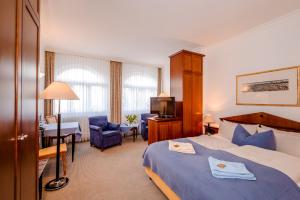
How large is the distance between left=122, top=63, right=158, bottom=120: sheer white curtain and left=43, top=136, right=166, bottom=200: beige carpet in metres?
2.03

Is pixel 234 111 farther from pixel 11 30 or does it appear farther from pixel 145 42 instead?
pixel 11 30

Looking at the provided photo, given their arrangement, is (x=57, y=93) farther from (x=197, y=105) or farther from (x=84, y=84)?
(x=197, y=105)

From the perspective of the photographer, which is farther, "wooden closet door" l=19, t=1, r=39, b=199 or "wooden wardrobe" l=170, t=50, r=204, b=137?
"wooden wardrobe" l=170, t=50, r=204, b=137

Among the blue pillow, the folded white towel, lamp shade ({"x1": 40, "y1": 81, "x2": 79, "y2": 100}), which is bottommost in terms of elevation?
the folded white towel

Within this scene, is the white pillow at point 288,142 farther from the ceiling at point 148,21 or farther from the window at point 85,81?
the window at point 85,81

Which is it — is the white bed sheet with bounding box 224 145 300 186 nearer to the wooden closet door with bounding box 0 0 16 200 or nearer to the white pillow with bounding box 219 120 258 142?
the white pillow with bounding box 219 120 258 142

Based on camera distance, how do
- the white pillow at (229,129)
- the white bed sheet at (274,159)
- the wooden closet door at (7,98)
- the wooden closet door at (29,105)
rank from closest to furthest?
the wooden closet door at (7,98)
the wooden closet door at (29,105)
the white bed sheet at (274,159)
the white pillow at (229,129)

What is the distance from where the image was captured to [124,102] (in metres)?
5.49

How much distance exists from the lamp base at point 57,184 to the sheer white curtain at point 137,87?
3101 mm

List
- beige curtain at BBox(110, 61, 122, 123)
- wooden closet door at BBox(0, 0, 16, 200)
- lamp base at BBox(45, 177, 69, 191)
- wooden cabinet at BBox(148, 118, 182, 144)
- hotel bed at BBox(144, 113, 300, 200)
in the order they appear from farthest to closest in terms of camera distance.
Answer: beige curtain at BBox(110, 61, 122, 123), wooden cabinet at BBox(148, 118, 182, 144), lamp base at BBox(45, 177, 69, 191), hotel bed at BBox(144, 113, 300, 200), wooden closet door at BBox(0, 0, 16, 200)

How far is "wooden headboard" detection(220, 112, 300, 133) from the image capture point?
2.40m

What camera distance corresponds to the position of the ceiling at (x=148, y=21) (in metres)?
2.24

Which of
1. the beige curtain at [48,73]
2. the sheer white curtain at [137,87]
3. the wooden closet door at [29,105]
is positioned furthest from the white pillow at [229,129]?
the beige curtain at [48,73]

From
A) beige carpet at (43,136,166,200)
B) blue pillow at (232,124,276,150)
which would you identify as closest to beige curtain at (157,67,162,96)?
beige carpet at (43,136,166,200)
